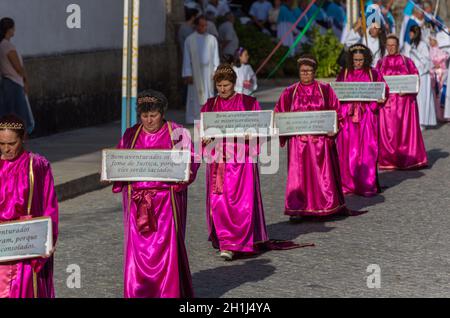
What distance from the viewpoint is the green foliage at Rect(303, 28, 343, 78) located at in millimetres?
28438

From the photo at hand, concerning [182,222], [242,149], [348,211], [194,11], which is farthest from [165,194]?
[194,11]

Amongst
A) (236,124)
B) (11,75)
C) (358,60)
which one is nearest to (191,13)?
(11,75)

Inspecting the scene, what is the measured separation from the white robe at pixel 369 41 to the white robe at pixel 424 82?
50 centimetres

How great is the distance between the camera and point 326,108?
12.8 m

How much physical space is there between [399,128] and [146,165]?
8.80 m

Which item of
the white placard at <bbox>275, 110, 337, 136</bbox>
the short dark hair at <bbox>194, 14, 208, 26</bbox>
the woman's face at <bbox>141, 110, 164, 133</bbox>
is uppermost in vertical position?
the short dark hair at <bbox>194, 14, 208, 26</bbox>

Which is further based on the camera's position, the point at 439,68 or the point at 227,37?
the point at 227,37

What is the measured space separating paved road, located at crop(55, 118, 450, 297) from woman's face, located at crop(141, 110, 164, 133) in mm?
1193

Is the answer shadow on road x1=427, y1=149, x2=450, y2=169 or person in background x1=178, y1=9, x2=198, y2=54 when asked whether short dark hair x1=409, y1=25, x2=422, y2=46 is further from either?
person in background x1=178, y1=9, x2=198, y2=54

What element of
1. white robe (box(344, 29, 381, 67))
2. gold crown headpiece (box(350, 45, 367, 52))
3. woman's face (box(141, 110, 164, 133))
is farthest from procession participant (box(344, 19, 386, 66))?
woman's face (box(141, 110, 164, 133))

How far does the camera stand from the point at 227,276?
33.7 feet

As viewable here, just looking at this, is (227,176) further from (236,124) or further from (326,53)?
(326,53)

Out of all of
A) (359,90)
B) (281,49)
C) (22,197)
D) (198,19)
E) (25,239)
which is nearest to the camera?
(25,239)

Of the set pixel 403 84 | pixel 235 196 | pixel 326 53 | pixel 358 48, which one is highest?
pixel 358 48
